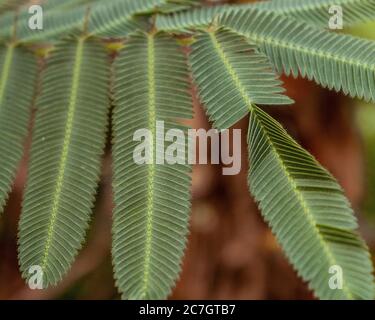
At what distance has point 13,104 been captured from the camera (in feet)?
4.58

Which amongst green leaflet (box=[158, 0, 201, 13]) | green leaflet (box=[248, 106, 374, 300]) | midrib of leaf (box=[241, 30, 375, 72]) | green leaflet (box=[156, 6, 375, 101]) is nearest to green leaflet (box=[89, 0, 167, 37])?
green leaflet (box=[158, 0, 201, 13])

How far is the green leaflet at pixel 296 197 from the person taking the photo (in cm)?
98

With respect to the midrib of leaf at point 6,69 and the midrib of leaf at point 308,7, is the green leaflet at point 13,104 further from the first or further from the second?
the midrib of leaf at point 308,7

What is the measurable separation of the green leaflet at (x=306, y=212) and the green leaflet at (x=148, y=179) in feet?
0.55

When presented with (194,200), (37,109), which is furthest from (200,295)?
(37,109)

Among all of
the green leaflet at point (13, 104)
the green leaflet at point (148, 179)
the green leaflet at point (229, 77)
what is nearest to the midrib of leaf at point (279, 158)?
the green leaflet at point (229, 77)

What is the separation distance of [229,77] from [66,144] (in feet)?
1.30

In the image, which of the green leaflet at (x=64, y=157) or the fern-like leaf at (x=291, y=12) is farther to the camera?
the fern-like leaf at (x=291, y=12)

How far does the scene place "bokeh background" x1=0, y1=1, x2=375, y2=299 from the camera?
2.19 m

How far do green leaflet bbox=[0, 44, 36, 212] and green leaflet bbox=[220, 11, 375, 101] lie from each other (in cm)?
55

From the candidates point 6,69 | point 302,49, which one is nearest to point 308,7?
point 302,49

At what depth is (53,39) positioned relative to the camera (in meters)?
1.52

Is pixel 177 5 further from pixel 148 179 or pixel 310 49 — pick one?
pixel 148 179
